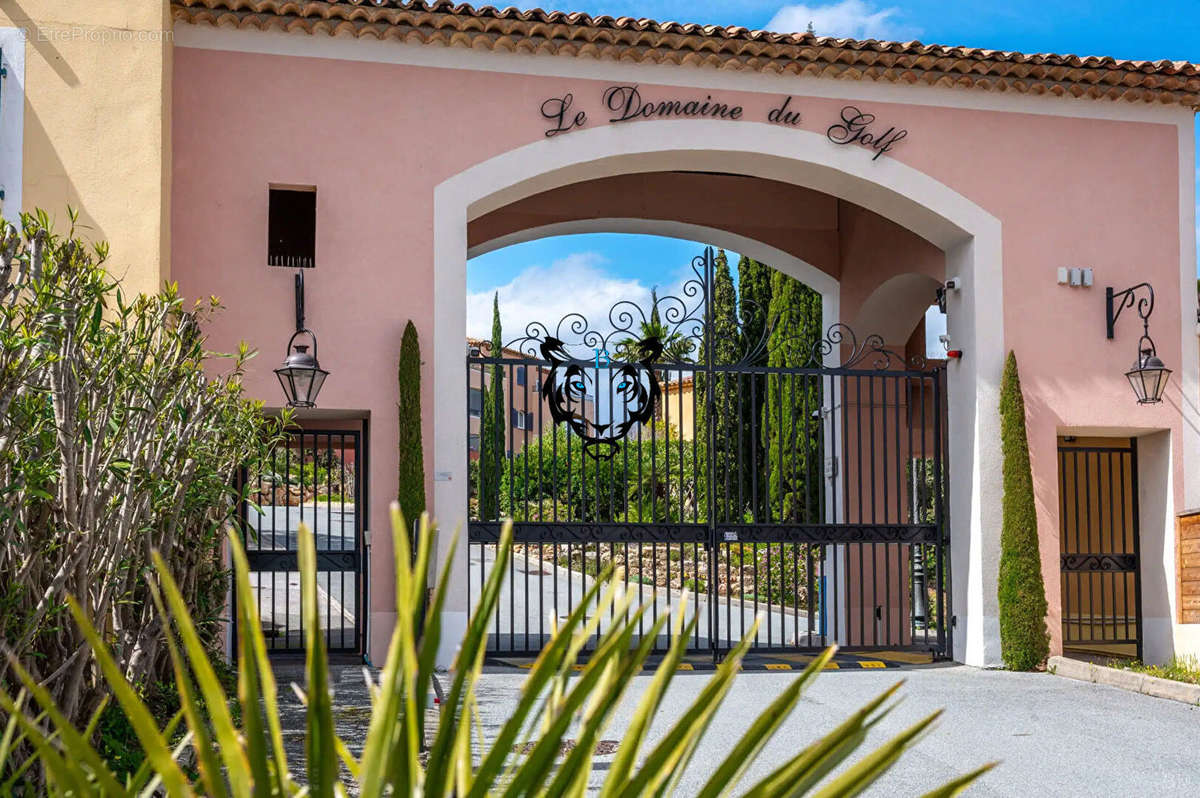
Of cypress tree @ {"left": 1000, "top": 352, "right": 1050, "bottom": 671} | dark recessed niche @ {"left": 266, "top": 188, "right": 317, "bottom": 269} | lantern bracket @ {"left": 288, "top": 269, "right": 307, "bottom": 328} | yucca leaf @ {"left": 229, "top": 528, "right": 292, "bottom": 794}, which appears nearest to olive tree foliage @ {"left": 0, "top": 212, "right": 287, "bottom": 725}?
yucca leaf @ {"left": 229, "top": 528, "right": 292, "bottom": 794}

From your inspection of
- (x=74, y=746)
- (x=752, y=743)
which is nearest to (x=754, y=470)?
(x=752, y=743)

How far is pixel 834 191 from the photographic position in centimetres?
1174

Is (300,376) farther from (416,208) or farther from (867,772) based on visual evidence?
(867,772)

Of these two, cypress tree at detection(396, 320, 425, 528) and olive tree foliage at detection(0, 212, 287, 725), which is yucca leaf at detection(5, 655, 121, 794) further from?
cypress tree at detection(396, 320, 425, 528)

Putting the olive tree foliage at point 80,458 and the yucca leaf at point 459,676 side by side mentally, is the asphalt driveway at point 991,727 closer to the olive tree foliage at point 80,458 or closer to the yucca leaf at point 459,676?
the olive tree foliage at point 80,458

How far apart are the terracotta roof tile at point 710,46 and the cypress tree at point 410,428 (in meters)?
2.55

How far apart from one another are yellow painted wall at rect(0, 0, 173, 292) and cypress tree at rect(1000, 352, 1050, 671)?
722 cm

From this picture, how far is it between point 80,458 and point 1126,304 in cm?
946

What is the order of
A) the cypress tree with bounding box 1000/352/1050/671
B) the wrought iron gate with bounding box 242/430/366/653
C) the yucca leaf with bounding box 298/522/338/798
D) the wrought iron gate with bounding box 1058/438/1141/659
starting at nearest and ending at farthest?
the yucca leaf with bounding box 298/522/338/798 → the wrought iron gate with bounding box 242/430/366/653 → the cypress tree with bounding box 1000/352/1050/671 → the wrought iron gate with bounding box 1058/438/1141/659

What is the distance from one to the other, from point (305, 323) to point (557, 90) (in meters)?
2.97

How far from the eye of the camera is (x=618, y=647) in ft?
4.08

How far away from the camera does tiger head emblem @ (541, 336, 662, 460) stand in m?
11.2

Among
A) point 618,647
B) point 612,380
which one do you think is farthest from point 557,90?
point 618,647

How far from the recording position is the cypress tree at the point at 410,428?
32.8ft
